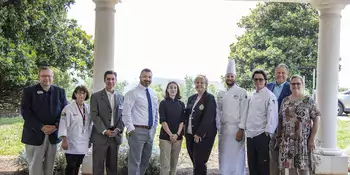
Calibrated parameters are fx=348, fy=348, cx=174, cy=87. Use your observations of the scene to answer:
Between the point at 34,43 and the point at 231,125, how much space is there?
12.2 ft

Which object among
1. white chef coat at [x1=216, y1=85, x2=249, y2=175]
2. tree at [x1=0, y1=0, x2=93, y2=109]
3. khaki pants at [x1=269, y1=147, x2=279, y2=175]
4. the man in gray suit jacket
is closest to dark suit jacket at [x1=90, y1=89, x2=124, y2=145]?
the man in gray suit jacket

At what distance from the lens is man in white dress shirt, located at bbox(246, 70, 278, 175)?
12.0 ft

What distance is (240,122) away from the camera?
12.8ft

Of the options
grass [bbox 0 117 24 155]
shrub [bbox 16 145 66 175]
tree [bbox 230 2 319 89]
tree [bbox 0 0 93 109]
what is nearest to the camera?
shrub [bbox 16 145 66 175]

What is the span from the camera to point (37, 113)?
11.9 ft

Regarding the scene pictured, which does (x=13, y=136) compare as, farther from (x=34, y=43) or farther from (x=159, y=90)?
(x=159, y=90)

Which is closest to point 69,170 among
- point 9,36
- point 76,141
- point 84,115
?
point 76,141

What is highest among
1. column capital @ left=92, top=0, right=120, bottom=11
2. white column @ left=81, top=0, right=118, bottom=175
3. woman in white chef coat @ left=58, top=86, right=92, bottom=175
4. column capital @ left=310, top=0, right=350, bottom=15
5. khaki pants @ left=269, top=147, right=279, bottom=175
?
column capital @ left=310, top=0, right=350, bottom=15

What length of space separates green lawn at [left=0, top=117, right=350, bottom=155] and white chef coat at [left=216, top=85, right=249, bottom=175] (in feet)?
8.16

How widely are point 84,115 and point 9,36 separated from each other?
258 centimetres

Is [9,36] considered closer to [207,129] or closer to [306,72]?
[207,129]

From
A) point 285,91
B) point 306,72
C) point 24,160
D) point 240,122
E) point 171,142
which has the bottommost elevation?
point 24,160

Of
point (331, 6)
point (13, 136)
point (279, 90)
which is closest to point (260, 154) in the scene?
point (279, 90)

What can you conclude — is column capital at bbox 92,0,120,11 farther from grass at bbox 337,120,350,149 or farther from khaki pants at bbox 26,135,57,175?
grass at bbox 337,120,350,149
